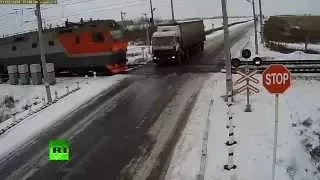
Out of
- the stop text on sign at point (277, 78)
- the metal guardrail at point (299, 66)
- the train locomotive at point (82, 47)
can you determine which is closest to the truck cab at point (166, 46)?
the train locomotive at point (82, 47)

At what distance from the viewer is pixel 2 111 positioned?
29.3m

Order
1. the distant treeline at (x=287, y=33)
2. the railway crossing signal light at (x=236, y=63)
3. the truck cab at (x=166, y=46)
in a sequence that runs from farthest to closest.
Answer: the distant treeline at (x=287, y=33) < the truck cab at (x=166, y=46) < the railway crossing signal light at (x=236, y=63)

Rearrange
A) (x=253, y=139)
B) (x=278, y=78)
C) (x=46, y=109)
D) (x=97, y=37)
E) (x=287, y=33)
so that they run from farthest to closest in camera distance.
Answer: (x=287, y=33) < (x=97, y=37) < (x=46, y=109) < (x=253, y=139) < (x=278, y=78)

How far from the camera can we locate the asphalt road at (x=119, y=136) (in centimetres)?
1464

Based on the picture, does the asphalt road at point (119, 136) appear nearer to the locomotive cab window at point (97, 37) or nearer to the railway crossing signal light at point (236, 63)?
the railway crossing signal light at point (236, 63)

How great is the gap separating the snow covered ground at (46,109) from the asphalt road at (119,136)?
565 millimetres

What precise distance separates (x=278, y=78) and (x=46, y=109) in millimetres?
14435

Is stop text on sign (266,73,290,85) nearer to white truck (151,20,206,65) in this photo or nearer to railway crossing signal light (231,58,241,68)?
railway crossing signal light (231,58,241,68)

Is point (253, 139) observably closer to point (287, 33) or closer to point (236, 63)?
point (236, 63)

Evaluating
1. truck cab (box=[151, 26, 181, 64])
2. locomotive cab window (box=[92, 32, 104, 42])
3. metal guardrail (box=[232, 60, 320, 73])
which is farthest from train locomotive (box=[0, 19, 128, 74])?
metal guardrail (box=[232, 60, 320, 73])

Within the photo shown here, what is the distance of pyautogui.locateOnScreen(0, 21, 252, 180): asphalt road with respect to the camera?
14.6m

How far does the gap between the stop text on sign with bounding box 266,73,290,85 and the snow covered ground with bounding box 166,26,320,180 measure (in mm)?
2595

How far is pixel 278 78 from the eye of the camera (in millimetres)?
11617

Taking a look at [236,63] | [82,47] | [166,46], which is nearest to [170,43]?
[166,46]
